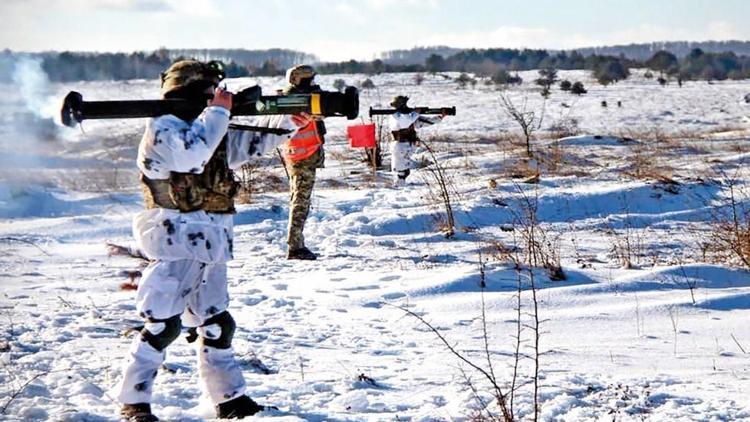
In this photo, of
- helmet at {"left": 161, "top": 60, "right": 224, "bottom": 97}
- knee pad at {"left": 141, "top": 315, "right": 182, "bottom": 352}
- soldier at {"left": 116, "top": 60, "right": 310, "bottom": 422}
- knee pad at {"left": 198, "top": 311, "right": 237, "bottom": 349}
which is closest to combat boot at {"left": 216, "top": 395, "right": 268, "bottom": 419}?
soldier at {"left": 116, "top": 60, "right": 310, "bottom": 422}

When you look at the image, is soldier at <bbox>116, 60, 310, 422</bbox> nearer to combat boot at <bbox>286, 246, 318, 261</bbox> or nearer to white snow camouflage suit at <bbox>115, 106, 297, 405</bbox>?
white snow camouflage suit at <bbox>115, 106, 297, 405</bbox>

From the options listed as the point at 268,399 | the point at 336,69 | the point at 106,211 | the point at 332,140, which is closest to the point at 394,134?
the point at 106,211

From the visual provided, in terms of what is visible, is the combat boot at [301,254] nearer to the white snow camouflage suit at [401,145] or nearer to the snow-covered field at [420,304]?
the snow-covered field at [420,304]

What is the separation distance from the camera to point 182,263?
12.9 ft

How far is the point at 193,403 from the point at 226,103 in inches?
61.0

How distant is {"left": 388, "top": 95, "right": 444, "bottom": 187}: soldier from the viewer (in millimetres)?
13781

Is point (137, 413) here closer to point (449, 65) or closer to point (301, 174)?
→ point (301, 174)

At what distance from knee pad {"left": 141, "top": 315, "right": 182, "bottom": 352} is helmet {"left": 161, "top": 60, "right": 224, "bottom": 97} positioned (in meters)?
1.10

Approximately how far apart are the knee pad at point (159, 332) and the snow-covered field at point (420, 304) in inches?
15.6

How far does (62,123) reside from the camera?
355cm

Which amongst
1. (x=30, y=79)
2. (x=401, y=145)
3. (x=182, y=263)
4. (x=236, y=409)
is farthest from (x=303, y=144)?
(x=30, y=79)

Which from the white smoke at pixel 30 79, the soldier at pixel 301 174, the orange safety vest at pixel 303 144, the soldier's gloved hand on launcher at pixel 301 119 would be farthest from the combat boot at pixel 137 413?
the white smoke at pixel 30 79

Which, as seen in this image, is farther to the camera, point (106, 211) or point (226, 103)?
point (106, 211)

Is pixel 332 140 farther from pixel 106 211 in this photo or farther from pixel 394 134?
pixel 106 211
